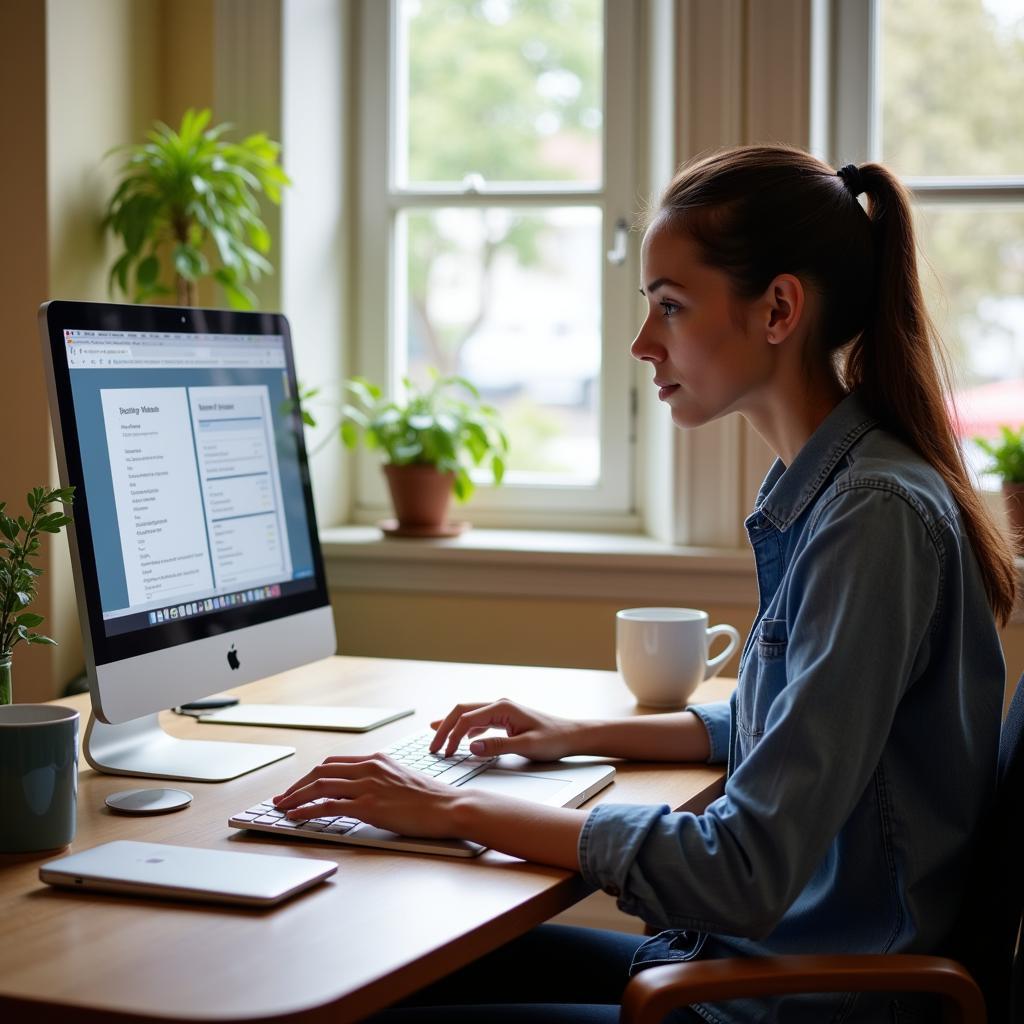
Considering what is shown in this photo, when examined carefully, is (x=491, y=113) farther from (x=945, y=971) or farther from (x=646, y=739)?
(x=945, y=971)

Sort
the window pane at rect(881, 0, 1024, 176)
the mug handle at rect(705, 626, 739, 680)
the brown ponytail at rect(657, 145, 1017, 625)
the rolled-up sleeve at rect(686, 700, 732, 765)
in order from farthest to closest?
1. the window pane at rect(881, 0, 1024, 176)
2. the mug handle at rect(705, 626, 739, 680)
3. the rolled-up sleeve at rect(686, 700, 732, 765)
4. the brown ponytail at rect(657, 145, 1017, 625)

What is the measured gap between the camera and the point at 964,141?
2566 mm

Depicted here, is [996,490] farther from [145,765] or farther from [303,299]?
[145,765]

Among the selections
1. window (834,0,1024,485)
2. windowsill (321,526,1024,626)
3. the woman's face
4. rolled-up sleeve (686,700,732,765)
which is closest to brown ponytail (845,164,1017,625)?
the woman's face

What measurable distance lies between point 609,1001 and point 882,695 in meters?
0.55

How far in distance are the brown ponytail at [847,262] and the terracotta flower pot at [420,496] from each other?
1330 mm

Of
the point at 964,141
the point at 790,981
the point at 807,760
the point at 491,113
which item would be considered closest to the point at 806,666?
→ the point at 807,760

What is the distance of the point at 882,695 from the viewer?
105 cm

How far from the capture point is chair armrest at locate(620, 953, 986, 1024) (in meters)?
1.00

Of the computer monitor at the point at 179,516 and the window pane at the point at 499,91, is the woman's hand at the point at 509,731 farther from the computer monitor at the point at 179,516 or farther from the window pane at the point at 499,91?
the window pane at the point at 499,91

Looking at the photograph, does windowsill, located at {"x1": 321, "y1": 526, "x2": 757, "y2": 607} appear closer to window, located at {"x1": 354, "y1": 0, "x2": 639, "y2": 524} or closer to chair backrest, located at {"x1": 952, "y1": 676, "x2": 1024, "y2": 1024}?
window, located at {"x1": 354, "y1": 0, "x2": 639, "y2": 524}

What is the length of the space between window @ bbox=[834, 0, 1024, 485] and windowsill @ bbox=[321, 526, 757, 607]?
61 centimetres

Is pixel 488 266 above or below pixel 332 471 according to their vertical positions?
above

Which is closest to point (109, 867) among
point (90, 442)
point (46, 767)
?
point (46, 767)
